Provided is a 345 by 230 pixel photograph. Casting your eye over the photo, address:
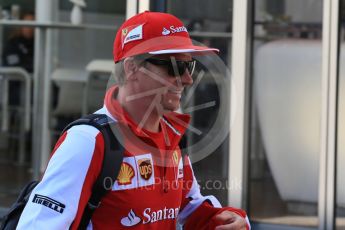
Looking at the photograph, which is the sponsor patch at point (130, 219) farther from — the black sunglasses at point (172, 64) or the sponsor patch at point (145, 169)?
the black sunglasses at point (172, 64)

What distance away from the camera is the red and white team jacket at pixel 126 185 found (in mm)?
1999

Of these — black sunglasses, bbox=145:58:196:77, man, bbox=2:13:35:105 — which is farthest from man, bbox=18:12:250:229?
man, bbox=2:13:35:105

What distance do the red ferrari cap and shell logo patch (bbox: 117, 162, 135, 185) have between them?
13.9 inches

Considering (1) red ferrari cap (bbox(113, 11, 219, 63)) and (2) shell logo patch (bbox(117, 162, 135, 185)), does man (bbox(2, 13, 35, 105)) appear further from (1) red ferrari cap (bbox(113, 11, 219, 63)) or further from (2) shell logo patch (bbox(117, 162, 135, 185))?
(2) shell logo patch (bbox(117, 162, 135, 185))

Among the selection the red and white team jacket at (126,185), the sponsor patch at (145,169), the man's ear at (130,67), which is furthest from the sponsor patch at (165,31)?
the sponsor patch at (145,169)

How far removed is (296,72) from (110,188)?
292 centimetres

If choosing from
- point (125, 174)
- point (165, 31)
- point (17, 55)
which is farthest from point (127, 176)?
point (17, 55)

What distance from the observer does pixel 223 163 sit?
4.92m

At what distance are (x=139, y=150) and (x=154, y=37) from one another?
1.16 ft

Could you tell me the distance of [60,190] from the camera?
200 cm

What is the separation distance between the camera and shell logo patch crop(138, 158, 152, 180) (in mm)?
2182

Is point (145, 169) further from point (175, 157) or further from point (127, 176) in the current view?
point (175, 157)

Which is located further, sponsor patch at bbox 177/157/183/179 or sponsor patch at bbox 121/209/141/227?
sponsor patch at bbox 177/157/183/179

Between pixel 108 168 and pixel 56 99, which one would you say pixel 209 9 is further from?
pixel 108 168
